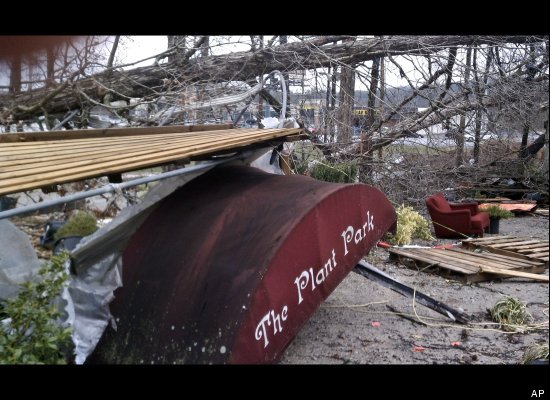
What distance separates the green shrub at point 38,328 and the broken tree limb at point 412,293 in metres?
2.56

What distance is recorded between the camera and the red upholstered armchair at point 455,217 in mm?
6887

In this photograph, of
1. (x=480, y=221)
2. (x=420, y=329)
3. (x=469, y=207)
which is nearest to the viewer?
(x=420, y=329)

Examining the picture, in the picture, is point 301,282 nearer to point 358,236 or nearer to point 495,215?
point 358,236

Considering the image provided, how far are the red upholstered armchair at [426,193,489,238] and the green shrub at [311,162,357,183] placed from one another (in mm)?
1227

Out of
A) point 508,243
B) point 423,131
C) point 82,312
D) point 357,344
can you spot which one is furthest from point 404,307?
point 423,131

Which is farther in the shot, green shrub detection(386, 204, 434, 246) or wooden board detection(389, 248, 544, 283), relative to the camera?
green shrub detection(386, 204, 434, 246)

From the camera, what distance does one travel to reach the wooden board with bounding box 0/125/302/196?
276 cm

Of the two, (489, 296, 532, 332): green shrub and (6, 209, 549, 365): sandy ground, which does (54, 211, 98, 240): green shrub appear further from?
(489, 296, 532, 332): green shrub

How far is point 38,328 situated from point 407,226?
19.6 feet

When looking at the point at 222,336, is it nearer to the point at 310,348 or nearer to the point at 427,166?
the point at 310,348

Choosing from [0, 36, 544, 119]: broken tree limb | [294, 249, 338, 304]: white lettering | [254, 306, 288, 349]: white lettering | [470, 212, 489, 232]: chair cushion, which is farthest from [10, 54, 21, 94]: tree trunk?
[470, 212, 489, 232]: chair cushion

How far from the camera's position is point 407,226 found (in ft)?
25.6

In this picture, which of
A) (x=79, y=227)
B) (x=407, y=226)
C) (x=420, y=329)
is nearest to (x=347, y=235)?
(x=420, y=329)

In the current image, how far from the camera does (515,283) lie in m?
4.69
